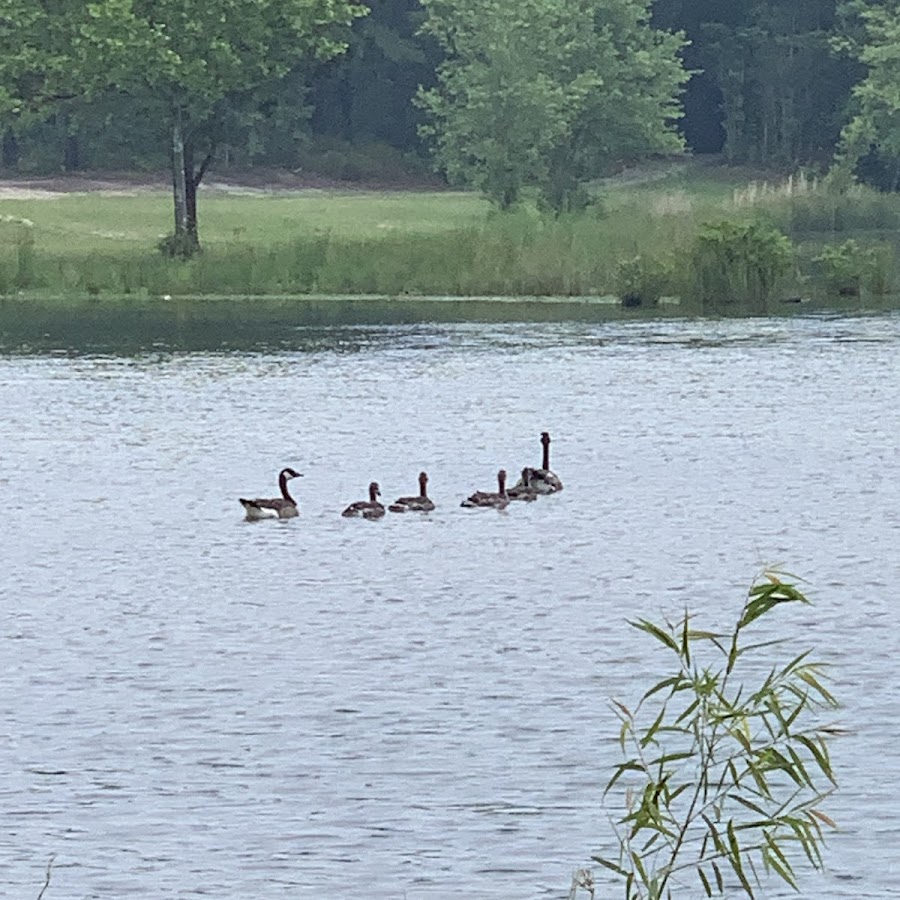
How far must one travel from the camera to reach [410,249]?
6894 centimetres

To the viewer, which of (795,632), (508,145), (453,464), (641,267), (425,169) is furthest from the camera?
(425,169)

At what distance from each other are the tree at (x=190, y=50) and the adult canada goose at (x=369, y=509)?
43553mm

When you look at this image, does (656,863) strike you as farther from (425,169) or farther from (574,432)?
(425,169)

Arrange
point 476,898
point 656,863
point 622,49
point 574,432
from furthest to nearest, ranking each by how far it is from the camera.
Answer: point 622,49
point 574,432
point 656,863
point 476,898

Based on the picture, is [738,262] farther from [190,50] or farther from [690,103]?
[690,103]

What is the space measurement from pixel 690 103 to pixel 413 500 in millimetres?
98977

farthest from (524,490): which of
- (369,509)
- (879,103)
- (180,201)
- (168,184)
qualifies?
(879,103)

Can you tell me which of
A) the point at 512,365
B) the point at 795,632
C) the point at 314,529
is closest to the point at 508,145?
the point at 512,365

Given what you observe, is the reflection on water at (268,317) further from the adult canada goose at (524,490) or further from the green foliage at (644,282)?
the adult canada goose at (524,490)

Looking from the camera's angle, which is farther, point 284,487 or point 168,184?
point 168,184

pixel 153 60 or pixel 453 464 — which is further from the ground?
pixel 153 60

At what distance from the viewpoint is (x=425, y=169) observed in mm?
118000

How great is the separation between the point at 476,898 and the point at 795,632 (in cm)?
809

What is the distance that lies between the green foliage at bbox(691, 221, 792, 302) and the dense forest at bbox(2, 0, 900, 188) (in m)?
44.1
